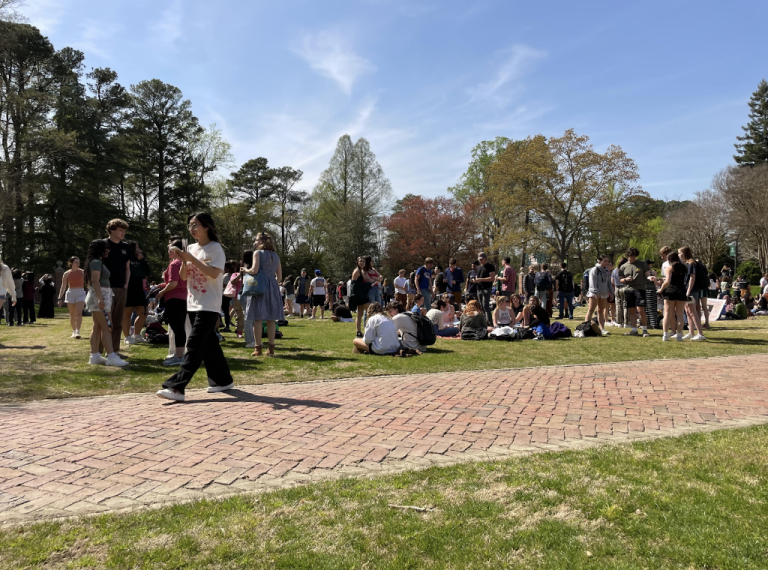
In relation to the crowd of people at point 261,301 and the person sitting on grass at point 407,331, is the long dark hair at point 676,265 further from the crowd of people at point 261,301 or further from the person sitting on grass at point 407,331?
the person sitting on grass at point 407,331

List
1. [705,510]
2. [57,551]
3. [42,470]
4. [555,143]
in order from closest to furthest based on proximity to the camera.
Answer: [57,551]
[705,510]
[42,470]
[555,143]

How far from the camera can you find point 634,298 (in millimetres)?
12461

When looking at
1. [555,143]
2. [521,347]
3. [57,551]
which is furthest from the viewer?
[555,143]

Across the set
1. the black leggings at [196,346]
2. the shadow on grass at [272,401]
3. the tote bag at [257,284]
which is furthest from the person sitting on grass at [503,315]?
the black leggings at [196,346]

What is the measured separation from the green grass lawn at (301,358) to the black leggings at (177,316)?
1.56ft

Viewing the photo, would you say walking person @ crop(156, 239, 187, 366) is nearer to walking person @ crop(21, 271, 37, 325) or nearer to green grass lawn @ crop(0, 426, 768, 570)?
green grass lawn @ crop(0, 426, 768, 570)

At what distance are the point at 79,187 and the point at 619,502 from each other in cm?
3501

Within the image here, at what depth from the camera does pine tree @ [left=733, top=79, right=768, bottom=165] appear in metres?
58.4

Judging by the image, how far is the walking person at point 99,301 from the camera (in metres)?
7.12

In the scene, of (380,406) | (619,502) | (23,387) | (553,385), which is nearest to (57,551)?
(619,502)

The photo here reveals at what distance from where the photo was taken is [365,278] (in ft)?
35.7

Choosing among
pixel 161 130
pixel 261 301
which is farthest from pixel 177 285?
pixel 161 130

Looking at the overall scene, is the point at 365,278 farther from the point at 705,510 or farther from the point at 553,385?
the point at 705,510

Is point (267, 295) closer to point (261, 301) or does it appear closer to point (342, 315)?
point (261, 301)
